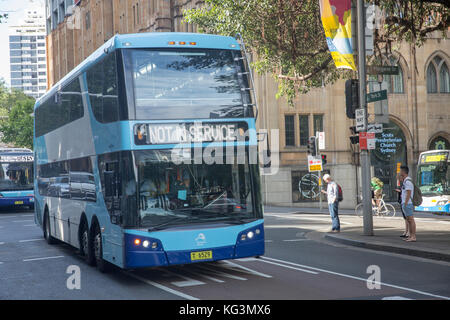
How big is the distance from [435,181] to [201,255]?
58.6 feet

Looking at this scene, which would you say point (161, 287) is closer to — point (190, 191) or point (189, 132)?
point (190, 191)

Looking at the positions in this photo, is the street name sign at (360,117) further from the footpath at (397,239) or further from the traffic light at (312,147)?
the traffic light at (312,147)

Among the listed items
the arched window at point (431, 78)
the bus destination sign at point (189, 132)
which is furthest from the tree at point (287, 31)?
the arched window at point (431, 78)

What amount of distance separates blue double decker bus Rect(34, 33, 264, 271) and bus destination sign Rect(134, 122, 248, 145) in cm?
2

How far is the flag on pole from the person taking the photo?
16.8 metres

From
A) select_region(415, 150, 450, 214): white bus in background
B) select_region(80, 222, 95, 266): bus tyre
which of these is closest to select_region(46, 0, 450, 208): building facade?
select_region(415, 150, 450, 214): white bus in background

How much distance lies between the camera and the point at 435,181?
83.4 feet

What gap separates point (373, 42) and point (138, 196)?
10.8 m

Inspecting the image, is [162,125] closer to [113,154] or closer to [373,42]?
[113,154]

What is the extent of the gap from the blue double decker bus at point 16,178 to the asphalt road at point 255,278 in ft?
58.7

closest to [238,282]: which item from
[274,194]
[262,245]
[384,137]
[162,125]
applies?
[262,245]

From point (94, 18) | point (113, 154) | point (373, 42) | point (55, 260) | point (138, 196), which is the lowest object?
point (55, 260)

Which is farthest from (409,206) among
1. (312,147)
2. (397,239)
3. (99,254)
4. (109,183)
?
(312,147)

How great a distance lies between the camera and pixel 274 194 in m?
39.1
